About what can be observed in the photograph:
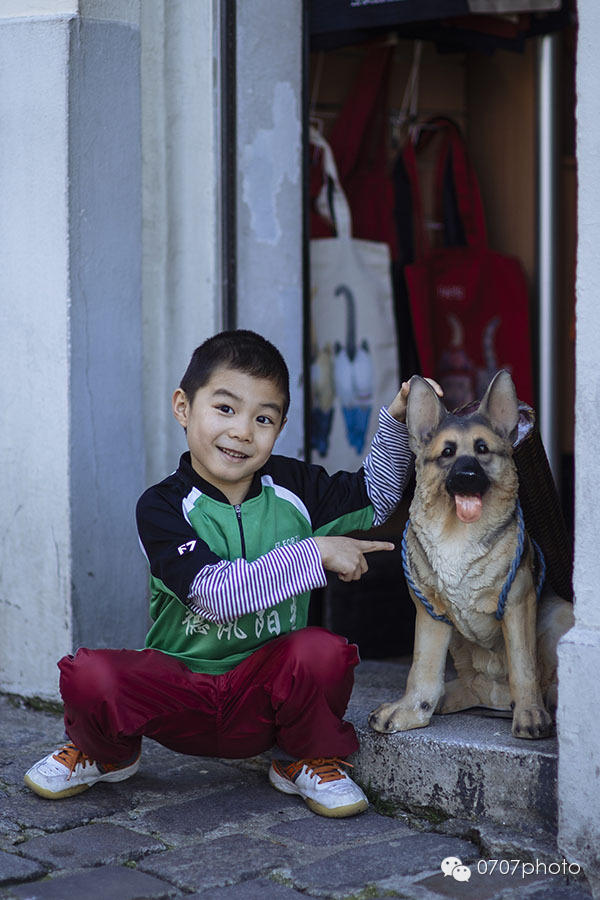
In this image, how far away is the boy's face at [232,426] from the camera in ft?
9.26

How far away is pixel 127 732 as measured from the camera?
2738 mm

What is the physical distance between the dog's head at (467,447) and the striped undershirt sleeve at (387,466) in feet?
0.66

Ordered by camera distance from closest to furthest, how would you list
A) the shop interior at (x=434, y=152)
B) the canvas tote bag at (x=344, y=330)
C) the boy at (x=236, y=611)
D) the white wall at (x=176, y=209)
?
the boy at (x=236, y=611)
the white wall at (x=176, y=209)
the shop interior at (x=434, y=152)
the canvas tote bag at (x=344, y=330)

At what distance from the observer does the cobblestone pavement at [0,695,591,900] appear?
2.30m

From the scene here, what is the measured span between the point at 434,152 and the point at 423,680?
2.97 meters

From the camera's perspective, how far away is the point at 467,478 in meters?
2.53

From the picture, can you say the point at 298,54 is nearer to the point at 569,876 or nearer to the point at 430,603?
the point at 430,603

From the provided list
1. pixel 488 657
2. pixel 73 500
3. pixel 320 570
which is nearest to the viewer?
pixel 320 570

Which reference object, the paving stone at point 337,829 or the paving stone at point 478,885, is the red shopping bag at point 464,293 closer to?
the paving stone at point 337,829

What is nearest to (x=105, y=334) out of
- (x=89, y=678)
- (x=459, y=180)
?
(x=89, y=678)

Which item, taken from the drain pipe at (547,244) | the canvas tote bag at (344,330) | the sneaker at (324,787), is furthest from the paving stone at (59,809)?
the drain pipe at (547,244)

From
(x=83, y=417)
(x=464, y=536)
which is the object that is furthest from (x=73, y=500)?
(x=464, y=536)

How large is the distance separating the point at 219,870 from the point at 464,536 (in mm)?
900

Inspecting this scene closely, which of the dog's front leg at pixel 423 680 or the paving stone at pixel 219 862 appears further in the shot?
the dog's front leg at pixel 423 680
